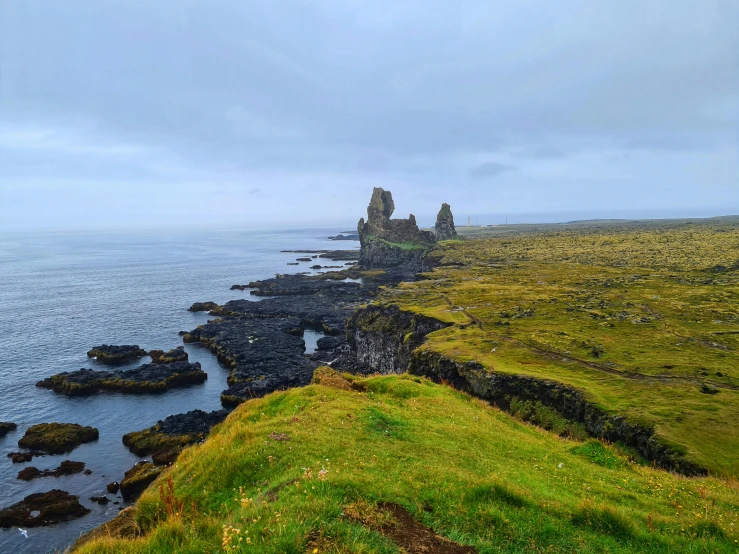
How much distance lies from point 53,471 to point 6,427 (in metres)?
12.8

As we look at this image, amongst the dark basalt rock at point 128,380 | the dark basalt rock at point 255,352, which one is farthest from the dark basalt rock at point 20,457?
the dark basalt rock at point 255,352

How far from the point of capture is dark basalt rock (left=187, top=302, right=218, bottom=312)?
99750 mm

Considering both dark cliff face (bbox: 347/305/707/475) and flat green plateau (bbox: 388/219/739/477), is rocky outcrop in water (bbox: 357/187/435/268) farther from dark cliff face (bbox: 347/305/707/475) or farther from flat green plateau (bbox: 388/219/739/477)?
dark cliff face (bbox: 347/305/707/475)

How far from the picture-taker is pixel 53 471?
3734 cm

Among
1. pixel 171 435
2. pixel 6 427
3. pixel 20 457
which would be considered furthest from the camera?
pixel 6 427

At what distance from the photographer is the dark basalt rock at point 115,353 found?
6562cm

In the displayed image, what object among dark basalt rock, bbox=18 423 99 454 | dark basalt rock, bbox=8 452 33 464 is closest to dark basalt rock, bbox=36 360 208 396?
dark basalt rock, bbox=18 423 99 454

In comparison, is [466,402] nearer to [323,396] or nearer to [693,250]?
[323,396]

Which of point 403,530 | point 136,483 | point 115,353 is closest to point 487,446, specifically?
point 403,530

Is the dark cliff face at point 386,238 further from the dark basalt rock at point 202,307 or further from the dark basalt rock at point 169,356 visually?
the dark basalt rock at point 169,356

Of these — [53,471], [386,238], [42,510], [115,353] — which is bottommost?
[53,471]

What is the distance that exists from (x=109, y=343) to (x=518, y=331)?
70.1m

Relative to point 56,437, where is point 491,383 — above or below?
above

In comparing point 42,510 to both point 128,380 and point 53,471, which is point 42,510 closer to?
point 53,471
